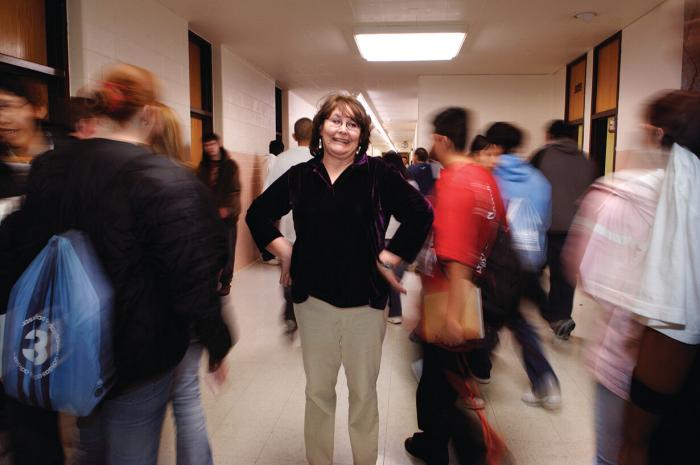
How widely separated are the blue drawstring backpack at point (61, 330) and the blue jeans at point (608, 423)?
3.98 ft

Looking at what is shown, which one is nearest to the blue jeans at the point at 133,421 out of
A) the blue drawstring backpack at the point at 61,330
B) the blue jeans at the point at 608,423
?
the blue drawstring backpack at the point at 61,330

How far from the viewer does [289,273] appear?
1779mm

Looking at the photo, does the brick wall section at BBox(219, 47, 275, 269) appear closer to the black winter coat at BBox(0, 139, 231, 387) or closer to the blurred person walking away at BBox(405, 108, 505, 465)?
the blurred person walking away at BBox(405, 108, 505, 465)

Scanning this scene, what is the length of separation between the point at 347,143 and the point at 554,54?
18.8 ft

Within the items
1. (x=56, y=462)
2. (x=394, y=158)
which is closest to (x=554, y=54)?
(x=394, y=158)

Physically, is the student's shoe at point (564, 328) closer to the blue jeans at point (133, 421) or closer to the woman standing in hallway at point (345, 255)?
the woman standing in hallway at point (345, 255)

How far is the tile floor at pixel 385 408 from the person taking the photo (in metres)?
2.17

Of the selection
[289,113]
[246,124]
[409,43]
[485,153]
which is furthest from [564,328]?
[289,113]

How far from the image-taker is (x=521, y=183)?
7.84ft

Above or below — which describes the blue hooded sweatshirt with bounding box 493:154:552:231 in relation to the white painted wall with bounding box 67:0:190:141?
below

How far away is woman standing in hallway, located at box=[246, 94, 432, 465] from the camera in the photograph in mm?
1646

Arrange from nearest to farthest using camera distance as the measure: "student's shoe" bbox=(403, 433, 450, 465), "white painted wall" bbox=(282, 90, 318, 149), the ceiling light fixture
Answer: "student's shoe" bbox=(403, 433, 450, 465)
the ceiling light fixture
"white painted wall" bbox=(282, 90, 318, 149)

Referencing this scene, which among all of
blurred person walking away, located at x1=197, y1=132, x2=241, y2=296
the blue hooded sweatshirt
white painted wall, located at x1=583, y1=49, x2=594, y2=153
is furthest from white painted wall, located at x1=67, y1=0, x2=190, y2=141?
white painted wall, located at x1=583, y1=49, x2=594, y2=153

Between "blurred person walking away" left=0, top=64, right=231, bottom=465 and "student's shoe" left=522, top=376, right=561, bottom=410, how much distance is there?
200 cm
